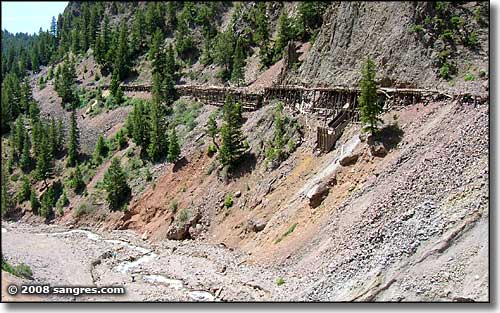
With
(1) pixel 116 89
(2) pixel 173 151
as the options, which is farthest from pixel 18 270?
(1) pixel 116 89

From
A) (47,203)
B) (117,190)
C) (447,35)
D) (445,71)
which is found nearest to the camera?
(445,71)

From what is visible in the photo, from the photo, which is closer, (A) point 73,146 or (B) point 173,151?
(B) point 173,151

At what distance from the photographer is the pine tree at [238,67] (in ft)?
167

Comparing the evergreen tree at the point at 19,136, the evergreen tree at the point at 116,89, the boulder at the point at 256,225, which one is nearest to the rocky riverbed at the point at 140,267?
the boulder at the point at 256,225

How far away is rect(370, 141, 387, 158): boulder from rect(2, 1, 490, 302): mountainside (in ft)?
0.24

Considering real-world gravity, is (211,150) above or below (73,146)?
above

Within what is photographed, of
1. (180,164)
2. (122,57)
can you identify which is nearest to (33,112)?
(180,164)

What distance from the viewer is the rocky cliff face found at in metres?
29.7

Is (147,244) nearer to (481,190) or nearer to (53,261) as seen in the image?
(53,261)

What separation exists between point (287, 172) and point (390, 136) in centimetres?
688

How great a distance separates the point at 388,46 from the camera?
32188mm

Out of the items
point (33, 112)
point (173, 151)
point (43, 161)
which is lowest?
point (43, 161)

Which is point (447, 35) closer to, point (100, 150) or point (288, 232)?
point (288, 232)

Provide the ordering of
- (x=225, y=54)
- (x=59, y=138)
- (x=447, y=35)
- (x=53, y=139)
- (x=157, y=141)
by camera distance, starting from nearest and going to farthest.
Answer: (x=447, y=35)
(x=157, y=141)
(x=53, y=139)
(x=59, y=138)
(x=225, y=54)
